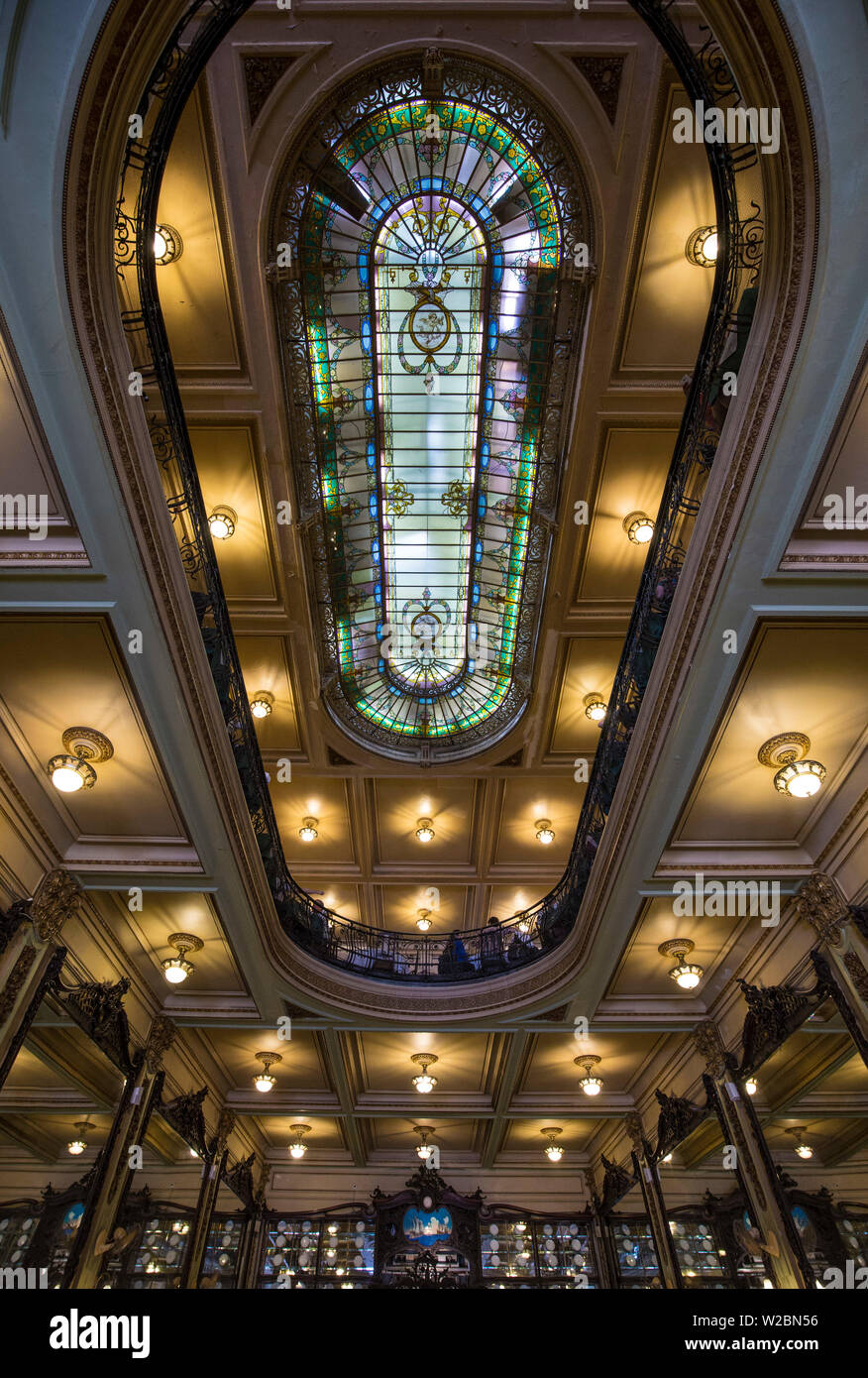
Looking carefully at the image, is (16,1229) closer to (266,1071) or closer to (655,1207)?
(266,1071)

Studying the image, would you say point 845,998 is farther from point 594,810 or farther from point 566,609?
point 566,609

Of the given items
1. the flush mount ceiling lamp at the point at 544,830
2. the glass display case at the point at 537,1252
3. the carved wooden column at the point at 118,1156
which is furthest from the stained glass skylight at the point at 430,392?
the glass display case at the point at 537,1252

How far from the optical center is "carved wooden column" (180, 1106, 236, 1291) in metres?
10.4

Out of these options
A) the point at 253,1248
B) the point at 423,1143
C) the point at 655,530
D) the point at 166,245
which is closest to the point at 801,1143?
the point at 423,1143

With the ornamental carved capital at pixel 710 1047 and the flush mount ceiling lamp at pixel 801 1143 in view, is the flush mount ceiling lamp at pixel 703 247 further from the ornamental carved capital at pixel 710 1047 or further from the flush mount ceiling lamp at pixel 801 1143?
the flush mount ceiling lamp at pixel 801 1143

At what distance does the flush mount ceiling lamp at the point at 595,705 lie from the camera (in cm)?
1114

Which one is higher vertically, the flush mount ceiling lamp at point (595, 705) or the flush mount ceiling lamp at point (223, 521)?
the flush mount ceiling lamp at point (595, 705)

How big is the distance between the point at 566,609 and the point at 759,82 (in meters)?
6.37

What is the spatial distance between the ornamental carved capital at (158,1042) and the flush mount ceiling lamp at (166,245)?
29.1 feet

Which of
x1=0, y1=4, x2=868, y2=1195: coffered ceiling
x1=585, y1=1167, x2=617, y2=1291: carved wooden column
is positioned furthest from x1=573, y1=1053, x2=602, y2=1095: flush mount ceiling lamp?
x1=585, y1=1167, x2=617, y2=1291: carved wooden column

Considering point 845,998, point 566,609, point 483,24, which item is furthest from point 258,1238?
point 483,24

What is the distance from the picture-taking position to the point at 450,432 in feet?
29.5

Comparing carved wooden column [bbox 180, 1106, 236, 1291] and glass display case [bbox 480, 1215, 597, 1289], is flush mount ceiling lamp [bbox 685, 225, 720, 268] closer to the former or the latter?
carved wooden column [bbox 180, 1106, 236, 1291]

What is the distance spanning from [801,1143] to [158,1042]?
31.9 ft
